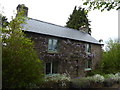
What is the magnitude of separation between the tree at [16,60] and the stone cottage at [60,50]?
3.36 m

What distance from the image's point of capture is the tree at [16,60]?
4.77m

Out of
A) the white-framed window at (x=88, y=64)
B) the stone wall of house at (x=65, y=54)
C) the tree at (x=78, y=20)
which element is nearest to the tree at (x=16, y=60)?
the stone wall of house at (x=65, y=54)

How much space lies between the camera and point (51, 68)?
10.6m

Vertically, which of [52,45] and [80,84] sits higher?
[52,45]

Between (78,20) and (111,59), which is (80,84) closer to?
(111,59)

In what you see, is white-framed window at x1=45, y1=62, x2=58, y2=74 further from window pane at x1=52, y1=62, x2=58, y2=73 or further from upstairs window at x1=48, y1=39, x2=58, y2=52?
upstairs window at x1=48, y1=39, x2=58, y2=52

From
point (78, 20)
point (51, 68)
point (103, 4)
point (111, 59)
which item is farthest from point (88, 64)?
point (78, 20)

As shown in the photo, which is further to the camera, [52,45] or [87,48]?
[87,48]

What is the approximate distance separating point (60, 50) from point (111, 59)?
8.60 meters

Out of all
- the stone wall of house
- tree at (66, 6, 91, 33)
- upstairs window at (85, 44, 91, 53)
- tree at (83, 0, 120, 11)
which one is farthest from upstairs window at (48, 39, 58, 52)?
tree at (66, 6, 91, 33)

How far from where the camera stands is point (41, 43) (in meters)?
9.59

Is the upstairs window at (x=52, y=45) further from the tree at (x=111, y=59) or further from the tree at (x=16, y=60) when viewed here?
the tree at (x=111, y=59)

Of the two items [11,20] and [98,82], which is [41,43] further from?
[98,82]

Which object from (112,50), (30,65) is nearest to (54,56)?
(30,65)
